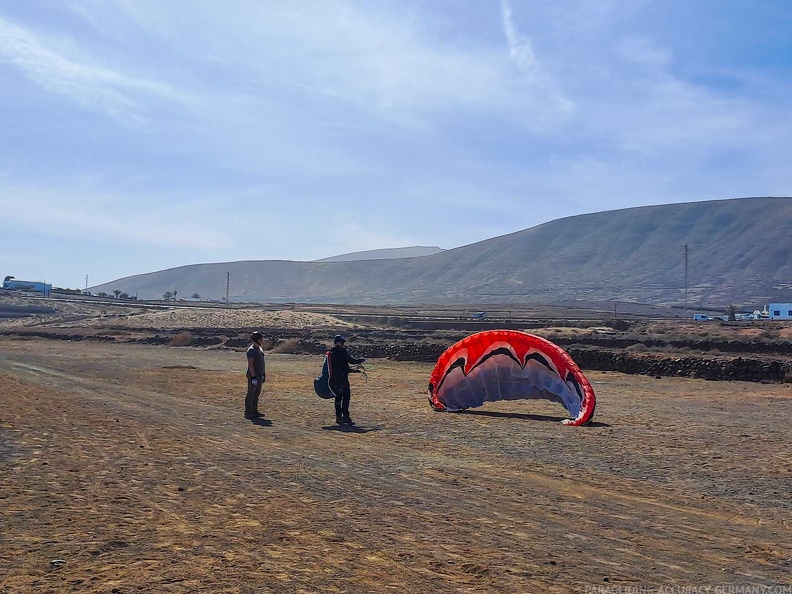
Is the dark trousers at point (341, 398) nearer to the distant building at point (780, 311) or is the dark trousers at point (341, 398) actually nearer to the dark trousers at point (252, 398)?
the dark trousers at point (252, 398)

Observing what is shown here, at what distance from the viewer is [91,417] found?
15289mm

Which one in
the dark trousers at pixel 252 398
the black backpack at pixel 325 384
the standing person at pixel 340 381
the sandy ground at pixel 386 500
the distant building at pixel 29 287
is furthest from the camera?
the distant building at pixel 29 287

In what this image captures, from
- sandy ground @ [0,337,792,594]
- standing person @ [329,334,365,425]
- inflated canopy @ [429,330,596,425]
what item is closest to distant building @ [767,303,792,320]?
sandy ground @ [0,337,792,594]

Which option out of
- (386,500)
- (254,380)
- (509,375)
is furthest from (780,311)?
(386,500)

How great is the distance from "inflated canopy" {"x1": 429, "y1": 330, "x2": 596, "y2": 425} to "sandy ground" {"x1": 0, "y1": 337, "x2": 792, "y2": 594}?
1.94 ft

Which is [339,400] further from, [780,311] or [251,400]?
[780,311]

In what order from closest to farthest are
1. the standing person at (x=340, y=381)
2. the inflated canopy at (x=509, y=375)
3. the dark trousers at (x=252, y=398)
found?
the standing person at (x=340, y=381), the inflated canopy at (x=509, y=375), the dark trousers at (x=252, y=398)

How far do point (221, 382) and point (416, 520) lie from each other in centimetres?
1841

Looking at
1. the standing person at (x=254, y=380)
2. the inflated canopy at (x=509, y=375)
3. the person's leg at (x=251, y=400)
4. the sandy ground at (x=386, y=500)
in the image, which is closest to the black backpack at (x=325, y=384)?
the sandy ground at (x=386, y=500)

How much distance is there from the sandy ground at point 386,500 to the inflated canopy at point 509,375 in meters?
0.59

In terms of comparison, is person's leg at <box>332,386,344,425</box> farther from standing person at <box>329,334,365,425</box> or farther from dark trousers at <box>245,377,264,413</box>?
dark trousers at <box>245,377,264,413</box>

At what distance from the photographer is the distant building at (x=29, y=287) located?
109m

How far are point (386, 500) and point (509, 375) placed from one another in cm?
884

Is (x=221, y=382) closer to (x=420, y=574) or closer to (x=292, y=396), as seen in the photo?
(x=292, y=396)
